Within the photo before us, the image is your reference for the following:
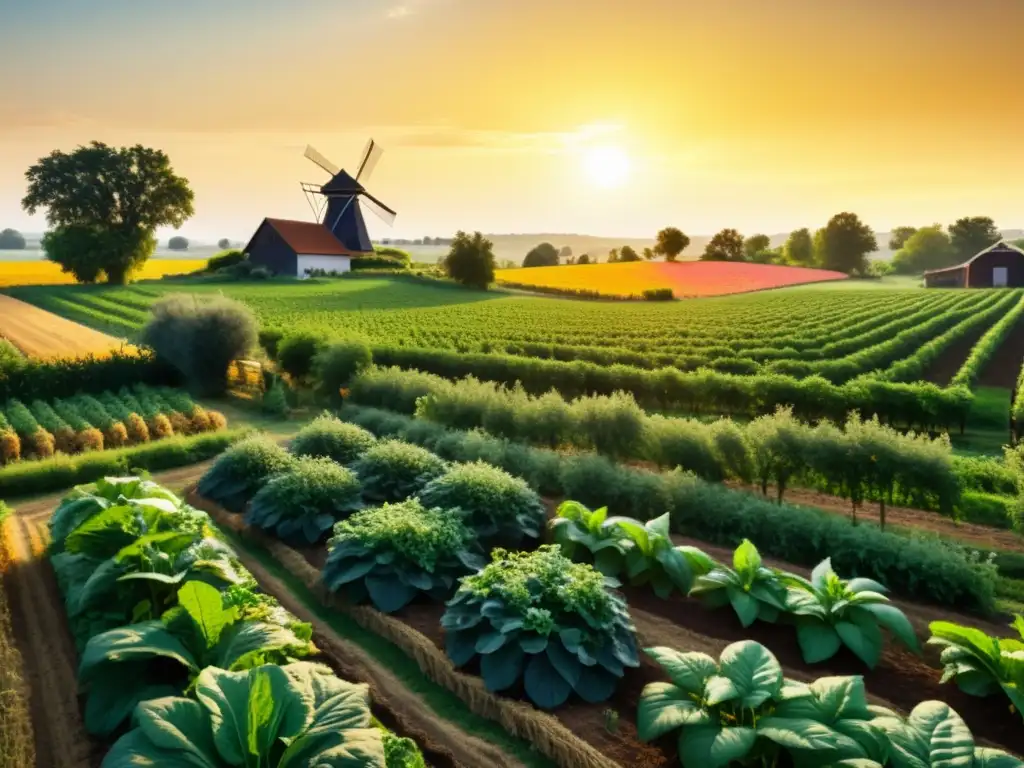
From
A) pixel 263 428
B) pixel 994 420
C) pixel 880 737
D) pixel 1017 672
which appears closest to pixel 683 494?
pixel 1017 672

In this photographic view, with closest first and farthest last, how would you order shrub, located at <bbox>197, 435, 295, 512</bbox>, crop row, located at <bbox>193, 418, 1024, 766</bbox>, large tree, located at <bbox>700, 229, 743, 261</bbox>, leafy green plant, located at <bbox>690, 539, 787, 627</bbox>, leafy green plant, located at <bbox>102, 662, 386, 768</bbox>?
1. leafy green plant, located at <bbox>102, 662, 386, 768</bbox>
2. crop row, located at <bbox>193, 418, 1024, 766</bbox>
3. leafy green plant, located at <bbox>690, 539, 787, 627</bbox>
4. shrub, located at <bbox>197, 435, 295, 512</bbox>
5. large tree, located at <bbox>700, 229, 743, 261</bbox>

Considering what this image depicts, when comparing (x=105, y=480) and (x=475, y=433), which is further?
(x=475, y=433)

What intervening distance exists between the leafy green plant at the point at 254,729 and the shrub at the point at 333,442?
575 cm

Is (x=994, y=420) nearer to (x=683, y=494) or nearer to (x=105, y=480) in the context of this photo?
(x=683, y=494)

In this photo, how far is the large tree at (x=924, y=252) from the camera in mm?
38406

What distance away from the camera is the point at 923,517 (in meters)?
10.9

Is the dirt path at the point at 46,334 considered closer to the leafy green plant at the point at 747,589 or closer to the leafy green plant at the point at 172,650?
the leafy green plant at the point at 172,650

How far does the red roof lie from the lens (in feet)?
139

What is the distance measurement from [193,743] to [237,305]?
1716cm

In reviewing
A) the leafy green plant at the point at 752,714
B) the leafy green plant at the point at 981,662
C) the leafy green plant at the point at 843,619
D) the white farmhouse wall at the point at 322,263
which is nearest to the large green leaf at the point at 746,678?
the leafy green plant at the point at 752,714

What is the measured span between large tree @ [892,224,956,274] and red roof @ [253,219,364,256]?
33.0m

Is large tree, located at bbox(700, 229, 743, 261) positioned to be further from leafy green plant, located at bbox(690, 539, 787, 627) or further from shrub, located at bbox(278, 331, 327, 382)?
leafy green plant, located at bbox(690, 539, 787, 627)

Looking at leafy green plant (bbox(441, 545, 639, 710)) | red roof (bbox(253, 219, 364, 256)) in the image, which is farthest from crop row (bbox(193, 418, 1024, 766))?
red roof (bbox(253, 219, 364, 256))

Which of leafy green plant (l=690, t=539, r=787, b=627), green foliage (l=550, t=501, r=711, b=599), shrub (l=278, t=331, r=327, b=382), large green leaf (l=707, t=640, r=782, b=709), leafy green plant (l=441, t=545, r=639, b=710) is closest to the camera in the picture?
large green leaf (l=707, t=640, r=782, b=709)
